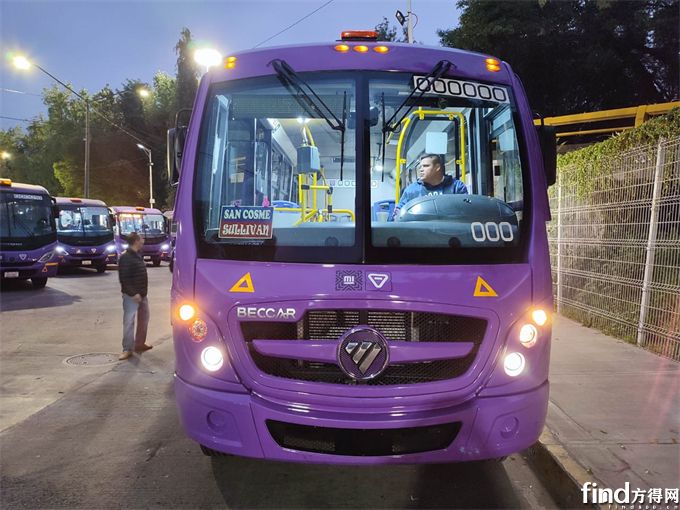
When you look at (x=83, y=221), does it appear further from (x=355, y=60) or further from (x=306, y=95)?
(x=355, y=60)

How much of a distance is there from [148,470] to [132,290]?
3.78 m

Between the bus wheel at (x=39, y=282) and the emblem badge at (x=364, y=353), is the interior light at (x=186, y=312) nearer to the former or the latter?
the emblem badge at (x=364, y=353)

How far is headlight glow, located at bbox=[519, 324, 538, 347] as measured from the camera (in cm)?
288

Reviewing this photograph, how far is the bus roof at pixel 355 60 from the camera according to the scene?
3.18 meters

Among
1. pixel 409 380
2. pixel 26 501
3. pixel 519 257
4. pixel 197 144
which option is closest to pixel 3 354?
pixel 26 501

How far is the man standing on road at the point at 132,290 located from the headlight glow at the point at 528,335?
18.3 ft

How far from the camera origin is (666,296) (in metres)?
5.86

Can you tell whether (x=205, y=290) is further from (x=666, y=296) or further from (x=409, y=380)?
(x=666, y=296)

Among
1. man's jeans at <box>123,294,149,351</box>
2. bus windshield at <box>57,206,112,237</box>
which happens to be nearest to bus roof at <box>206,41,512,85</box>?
man's jeans at <box>123,294,149,351</box>

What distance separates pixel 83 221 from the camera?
1930 cm

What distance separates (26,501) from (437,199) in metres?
3.20

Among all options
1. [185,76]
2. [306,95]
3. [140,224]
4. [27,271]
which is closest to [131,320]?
[306,95]

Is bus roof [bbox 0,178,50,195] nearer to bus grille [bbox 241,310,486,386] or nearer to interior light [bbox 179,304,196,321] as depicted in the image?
interior light [bbox 179,304,196,321]

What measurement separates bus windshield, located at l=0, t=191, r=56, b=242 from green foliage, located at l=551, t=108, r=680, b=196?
13303mm
